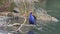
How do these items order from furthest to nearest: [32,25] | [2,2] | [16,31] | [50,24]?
[2,2] → [50,24] → [32,25] → [16,31]

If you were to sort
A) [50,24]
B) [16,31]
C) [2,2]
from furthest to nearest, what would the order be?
1. [2,2]
2. [50,24]
3. [16,31]

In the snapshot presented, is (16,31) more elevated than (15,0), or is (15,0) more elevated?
(15,0)

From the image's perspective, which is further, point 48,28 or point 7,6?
point 7,6

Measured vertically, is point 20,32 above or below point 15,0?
below

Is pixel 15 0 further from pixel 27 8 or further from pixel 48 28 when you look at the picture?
pixel 48 28

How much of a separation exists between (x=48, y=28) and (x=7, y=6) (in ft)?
7.60

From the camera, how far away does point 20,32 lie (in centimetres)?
836

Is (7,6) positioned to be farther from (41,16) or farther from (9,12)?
(41,16)

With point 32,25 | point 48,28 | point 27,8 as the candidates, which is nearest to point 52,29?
point 48,28

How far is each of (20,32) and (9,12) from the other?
239 centimetres

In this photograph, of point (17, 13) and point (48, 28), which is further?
point (17, 13)

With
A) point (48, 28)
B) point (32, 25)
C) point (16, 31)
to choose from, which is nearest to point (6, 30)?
point (16, 31)

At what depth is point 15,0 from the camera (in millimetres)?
10938

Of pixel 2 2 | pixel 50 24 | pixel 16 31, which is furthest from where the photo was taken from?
pixel 2 2
